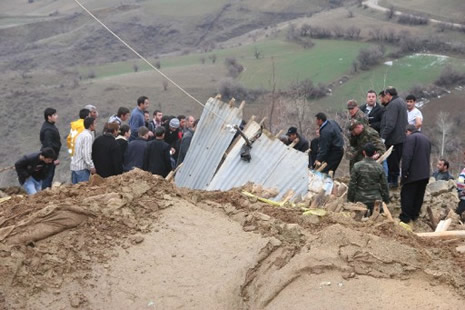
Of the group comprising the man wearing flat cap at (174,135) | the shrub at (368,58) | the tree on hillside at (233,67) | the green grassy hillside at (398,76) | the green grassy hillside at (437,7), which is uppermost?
the man wearing flat cap at (174,135)

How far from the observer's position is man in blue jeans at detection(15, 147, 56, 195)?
9062 millimetres

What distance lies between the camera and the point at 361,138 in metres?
9.04

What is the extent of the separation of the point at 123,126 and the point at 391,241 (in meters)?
4.88

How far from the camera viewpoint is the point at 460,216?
30.7 ft

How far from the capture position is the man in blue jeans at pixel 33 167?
9.06 meters

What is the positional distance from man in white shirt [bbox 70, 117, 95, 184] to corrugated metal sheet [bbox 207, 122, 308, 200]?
1802 mm

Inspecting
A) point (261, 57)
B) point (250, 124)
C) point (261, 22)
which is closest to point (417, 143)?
point (250, 124)

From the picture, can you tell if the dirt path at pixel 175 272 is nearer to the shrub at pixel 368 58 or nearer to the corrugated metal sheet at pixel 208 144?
the corrugated metal sheet at pixel 208 144

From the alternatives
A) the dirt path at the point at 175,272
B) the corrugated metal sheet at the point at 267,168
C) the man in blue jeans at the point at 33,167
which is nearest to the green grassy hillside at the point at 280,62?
the corrugated metal sheet at the point at 267,168

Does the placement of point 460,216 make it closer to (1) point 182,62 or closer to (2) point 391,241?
(2) point 391,241

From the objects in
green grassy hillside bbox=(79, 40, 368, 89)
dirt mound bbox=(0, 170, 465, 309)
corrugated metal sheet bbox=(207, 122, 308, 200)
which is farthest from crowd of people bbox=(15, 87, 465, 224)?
green grassy hillside bbox=(79, 40, 368, 89)

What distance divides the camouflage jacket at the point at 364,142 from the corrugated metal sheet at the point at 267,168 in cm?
67

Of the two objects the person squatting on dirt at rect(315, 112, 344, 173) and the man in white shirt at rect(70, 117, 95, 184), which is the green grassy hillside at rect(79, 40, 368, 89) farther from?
the man in white shirt at rect(70, 117, 95, 184)

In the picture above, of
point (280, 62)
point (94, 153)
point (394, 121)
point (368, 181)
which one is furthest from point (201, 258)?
point (280, 62)
